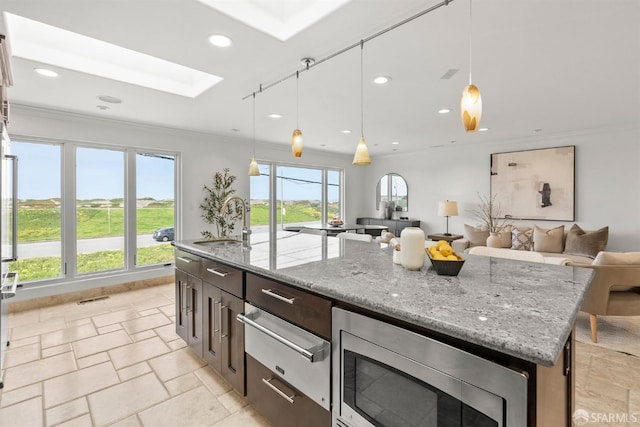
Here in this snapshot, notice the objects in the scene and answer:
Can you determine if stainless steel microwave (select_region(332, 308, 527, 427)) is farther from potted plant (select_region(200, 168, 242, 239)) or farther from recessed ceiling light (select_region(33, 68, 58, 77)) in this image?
potted plant (select_region(200, 168, 242, 239))

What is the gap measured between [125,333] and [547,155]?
684 centimetres

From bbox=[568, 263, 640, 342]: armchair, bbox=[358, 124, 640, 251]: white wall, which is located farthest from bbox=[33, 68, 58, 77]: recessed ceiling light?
bbox=[358, 124, 640, 251]: white wall

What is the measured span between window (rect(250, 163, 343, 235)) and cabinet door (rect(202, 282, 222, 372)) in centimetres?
390

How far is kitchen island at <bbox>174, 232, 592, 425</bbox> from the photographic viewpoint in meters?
0.86

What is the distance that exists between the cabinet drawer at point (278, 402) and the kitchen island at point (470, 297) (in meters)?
→ 0.41

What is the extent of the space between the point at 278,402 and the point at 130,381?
1.36 m

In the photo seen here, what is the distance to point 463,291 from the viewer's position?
4.18ft

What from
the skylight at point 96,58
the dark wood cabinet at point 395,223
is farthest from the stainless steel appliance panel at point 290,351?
the dark wood cabinet at point 395,223

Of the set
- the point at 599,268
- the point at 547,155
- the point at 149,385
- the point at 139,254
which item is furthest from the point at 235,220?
the point at 547,155

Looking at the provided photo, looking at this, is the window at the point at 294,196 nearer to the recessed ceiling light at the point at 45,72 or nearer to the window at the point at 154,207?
the window at the point at 154,207

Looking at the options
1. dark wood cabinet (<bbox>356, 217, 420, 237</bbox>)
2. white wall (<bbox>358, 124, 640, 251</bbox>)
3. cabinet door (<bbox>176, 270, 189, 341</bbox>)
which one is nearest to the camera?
cabinet door (<bbox>176, 270, 189, 341</bbox>)

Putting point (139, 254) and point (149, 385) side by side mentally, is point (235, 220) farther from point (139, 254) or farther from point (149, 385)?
point (149, 385)

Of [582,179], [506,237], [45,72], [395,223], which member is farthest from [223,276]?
[582,179]

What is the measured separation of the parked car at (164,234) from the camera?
16.5ft
